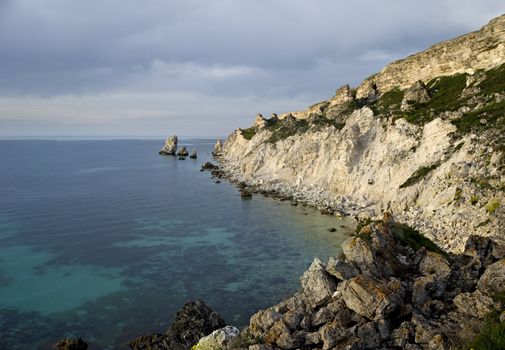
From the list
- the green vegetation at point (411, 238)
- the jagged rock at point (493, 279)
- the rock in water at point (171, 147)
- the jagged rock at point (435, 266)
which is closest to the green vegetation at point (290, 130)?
the green vegetation at point (411, 238)

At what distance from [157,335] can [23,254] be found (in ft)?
85.6

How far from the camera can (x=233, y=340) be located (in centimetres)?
1997

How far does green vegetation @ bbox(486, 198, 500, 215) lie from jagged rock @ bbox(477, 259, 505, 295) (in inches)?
857

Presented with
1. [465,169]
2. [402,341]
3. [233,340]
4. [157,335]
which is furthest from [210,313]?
[465,169]

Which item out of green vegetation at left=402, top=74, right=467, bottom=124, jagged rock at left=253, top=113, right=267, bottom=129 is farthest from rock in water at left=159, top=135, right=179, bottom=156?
green vegetation at left=402, top=74, right=467, bottom=124

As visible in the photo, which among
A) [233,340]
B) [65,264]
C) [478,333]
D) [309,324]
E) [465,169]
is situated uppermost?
[465,169]

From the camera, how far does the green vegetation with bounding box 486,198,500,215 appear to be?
38344mm

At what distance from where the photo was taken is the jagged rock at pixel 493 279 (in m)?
18.4

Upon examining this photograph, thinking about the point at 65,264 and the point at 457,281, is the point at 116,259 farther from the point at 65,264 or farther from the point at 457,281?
the point at 457,281

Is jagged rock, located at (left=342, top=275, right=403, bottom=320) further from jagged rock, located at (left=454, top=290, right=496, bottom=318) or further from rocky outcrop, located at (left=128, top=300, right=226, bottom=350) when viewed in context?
rocky outcrop, located at (left=128, top=300, right=226, bottom=350)

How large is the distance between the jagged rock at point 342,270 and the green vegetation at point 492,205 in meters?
23.7

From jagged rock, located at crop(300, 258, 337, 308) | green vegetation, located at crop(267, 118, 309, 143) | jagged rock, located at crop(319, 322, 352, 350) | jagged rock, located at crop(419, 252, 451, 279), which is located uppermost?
green vegetation, located at crop(267, 118, 309, 143)

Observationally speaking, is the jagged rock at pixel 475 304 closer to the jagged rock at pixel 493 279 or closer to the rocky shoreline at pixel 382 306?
the rocky shoreline at pixel 382 306

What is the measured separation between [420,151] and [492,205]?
20.8 m
